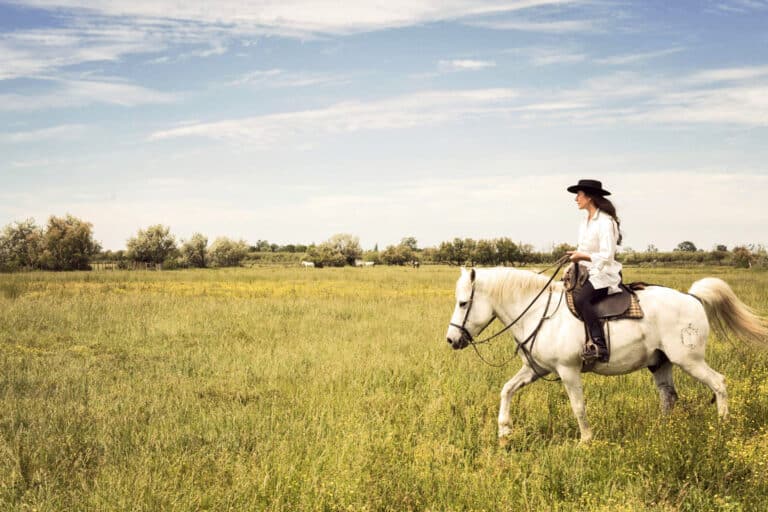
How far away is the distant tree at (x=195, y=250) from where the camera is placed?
103m

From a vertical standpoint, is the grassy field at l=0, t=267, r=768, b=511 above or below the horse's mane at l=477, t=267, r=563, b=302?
below

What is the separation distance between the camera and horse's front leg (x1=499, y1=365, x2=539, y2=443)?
5.88 meters

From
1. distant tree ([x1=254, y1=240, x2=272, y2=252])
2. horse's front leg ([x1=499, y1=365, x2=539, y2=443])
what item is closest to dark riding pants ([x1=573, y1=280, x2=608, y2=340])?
horse's front leg ([x1=499, y1=365, x2=539, y2=443])

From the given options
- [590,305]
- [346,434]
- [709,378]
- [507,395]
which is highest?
[590,305]

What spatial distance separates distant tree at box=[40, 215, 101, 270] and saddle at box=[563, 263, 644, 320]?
248 feet

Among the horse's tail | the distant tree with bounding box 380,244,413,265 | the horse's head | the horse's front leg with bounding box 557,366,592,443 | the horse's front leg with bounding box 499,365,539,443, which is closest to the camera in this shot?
the horse's front leg with bounding box 557,366,592,443

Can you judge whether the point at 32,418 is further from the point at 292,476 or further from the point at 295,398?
the point at 292,476

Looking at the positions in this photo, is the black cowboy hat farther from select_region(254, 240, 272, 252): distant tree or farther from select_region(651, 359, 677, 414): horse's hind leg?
select_region(254, 240, 272, 252): distant tree

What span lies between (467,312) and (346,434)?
2.04 m

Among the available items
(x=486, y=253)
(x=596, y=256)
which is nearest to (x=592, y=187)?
(x=596, y=256)

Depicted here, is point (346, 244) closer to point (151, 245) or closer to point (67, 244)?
point (151, 245)

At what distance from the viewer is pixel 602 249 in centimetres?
566

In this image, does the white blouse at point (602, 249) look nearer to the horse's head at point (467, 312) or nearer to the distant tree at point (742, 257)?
the horse's head at point (467, 312)

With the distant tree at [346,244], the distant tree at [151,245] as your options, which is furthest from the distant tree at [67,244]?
the distant tree at [346,244]
